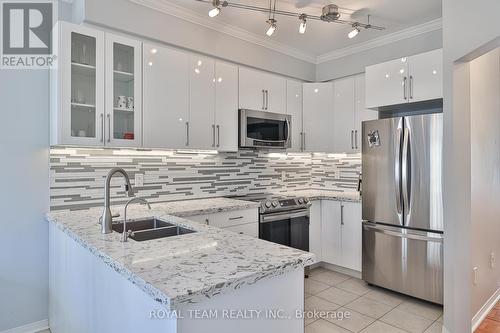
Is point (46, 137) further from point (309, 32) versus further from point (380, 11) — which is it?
point (380, 11)

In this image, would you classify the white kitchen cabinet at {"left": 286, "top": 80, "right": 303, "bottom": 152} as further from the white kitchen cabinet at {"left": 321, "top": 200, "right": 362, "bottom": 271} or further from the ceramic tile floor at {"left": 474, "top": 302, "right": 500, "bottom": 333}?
the ceramic tile floor at {"left": 474, "top": 302, "right": 500, "bottom": 333}

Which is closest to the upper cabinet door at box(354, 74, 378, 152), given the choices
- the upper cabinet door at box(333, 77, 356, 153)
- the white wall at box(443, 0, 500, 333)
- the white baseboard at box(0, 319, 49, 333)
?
the upper cabinet door at box(333, 77, 356, 153)

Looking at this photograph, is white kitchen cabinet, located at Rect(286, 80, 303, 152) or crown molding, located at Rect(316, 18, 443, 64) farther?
white kitchen cabinet, located at Rect(286, 80, 303, 152)

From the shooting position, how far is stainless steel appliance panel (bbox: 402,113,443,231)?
9.05 feet

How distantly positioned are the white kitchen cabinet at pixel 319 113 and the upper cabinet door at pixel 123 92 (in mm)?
2162

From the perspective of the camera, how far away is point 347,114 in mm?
3957

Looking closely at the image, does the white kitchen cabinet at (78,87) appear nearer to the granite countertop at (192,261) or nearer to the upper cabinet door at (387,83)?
the granite countertop at (192,261)

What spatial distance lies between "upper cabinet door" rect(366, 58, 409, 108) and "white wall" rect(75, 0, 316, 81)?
3.42ft

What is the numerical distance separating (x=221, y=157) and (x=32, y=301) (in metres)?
2.12

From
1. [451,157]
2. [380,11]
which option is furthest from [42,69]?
[451,157]

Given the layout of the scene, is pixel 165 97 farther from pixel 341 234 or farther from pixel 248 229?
pixel 341 234

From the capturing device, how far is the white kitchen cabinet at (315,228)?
12.2ft

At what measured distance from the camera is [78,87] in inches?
94.2

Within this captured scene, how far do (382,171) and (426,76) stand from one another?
3.22ft
